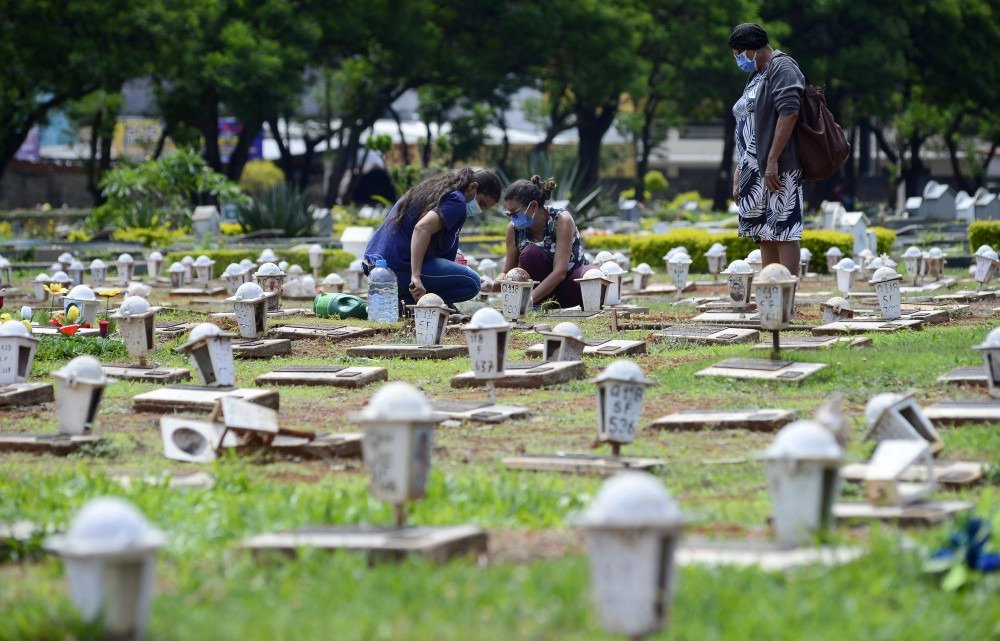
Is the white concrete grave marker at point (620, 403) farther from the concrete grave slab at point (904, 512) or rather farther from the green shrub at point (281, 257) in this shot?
the green shrub at point (281, 257)

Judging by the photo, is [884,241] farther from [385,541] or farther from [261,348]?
[385,541]

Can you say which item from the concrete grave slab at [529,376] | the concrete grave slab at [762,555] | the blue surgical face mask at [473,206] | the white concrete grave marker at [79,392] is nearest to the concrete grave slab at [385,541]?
the concrete grave slab at [762,555]

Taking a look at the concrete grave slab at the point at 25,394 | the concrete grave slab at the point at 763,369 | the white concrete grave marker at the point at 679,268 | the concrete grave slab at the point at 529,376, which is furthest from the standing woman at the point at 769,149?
the concrete grave slab at the point at 25,394

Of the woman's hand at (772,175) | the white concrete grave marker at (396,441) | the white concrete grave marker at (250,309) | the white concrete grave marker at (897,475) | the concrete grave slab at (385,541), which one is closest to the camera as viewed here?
the concrete grave slab at (385,541)

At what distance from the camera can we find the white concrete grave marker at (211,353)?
7.59m

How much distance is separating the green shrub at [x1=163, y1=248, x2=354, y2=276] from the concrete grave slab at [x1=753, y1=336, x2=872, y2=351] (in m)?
9.50

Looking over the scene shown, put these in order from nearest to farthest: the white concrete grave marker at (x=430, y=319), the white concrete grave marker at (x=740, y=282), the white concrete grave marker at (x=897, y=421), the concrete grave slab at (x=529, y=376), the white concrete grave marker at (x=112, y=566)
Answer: the white concrete grave marker at (x=112, y=566)
the white concrete grave marker at (x=897, y=421)
the concrete grave slab at (x=529, y=376)
the white concrete grave marker at (x=430, y=319)
the white concrete grave marker at (x=740, y=282)

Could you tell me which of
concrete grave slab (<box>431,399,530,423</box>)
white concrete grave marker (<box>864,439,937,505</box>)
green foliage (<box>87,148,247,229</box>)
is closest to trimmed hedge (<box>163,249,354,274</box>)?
green foliage (<box>87,148,247,229</box>)

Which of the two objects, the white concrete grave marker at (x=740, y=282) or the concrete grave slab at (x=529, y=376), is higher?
the white concrete grave marker at (x=740, y=282)

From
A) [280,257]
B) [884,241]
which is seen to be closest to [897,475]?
[280,257]

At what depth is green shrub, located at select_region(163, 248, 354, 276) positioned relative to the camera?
1836 cm

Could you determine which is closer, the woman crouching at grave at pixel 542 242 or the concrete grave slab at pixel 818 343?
the concrete grave slab at pixel 818 343

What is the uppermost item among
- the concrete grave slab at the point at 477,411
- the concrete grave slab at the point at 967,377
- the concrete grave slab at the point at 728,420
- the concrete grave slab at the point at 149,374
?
the concrete grave slab at the point at 967,377

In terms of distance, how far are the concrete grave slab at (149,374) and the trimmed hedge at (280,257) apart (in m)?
9.63
